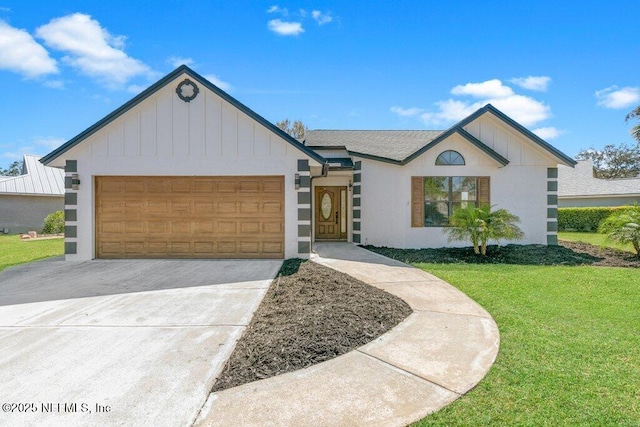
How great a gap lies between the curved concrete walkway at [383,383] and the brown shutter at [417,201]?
683cm

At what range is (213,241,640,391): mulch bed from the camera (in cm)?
331

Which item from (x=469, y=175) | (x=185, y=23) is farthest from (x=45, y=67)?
(x=469, y=175)

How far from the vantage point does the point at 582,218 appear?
762 inches

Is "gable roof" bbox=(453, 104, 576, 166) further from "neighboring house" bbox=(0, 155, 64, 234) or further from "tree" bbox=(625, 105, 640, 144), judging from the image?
"neighboring house" bbox=(0, 155, 64, 234)

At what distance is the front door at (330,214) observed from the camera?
523 inches

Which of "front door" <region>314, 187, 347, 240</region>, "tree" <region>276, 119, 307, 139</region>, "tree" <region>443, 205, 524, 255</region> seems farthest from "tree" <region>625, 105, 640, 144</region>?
"tree" <region>276, 119, 307, 139</region>

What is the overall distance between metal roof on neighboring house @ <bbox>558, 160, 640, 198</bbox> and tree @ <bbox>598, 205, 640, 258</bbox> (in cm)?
1376

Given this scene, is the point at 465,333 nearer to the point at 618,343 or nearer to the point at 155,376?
the point at 618,343

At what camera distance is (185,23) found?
36.4 ft

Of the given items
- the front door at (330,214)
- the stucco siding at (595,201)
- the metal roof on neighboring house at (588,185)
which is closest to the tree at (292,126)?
the front door at (330,214)

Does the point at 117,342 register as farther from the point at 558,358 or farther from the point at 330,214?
the point at 330,214

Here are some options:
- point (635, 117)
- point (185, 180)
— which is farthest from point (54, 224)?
point (635, 117)

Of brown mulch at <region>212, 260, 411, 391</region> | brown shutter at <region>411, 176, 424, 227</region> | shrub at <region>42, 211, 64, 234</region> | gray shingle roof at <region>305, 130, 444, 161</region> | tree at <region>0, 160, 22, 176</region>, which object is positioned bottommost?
brown mulch at <region>212, 260, 411, 391</region>

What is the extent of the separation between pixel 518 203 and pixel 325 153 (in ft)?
24.1
